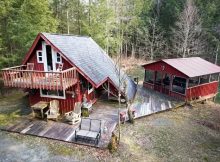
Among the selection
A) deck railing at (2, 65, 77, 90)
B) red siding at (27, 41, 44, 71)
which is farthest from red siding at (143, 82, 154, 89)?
red siding at (27, 41, 44, 71)

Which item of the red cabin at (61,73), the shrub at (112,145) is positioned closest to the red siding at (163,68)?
the red cabin at (61,73)

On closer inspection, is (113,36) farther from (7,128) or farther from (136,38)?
(7,128)

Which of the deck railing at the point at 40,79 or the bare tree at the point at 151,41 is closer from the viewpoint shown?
the deck railing at the point at 40,79

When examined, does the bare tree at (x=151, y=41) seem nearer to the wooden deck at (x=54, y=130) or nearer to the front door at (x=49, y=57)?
the front door at (x=49, y=57)

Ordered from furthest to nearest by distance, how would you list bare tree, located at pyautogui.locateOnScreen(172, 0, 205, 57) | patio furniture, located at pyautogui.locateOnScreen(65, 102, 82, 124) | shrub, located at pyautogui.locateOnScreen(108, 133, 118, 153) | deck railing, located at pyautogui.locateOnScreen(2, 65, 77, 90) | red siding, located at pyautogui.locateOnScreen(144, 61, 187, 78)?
bare tree, located at pyautogui.locateOnScreen(172, 0, 205, 57) < red siding, located at pyautogui.locateOnScreen(144, 61, 187, 78) < patio furniture, located at pyautogui.locateOnScreen(65, 102, 82, 124) < deck railing, located at pyautogui.locateOnScreen(2, 65, 77, 90) < shrub, located at pyautogui.locateOnScreen(108, 133, 118, 153)

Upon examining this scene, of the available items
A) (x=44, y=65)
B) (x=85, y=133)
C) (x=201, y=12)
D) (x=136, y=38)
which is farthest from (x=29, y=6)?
(x=201, y=12)

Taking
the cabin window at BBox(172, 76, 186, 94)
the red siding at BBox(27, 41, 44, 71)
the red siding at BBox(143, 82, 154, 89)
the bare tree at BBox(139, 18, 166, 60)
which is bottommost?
the red siding at BBox(143, 82, 154, 89)

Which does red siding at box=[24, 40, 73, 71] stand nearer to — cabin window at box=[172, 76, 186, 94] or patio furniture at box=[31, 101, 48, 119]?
patio furniture at box=[31, 101, 48, 119]
